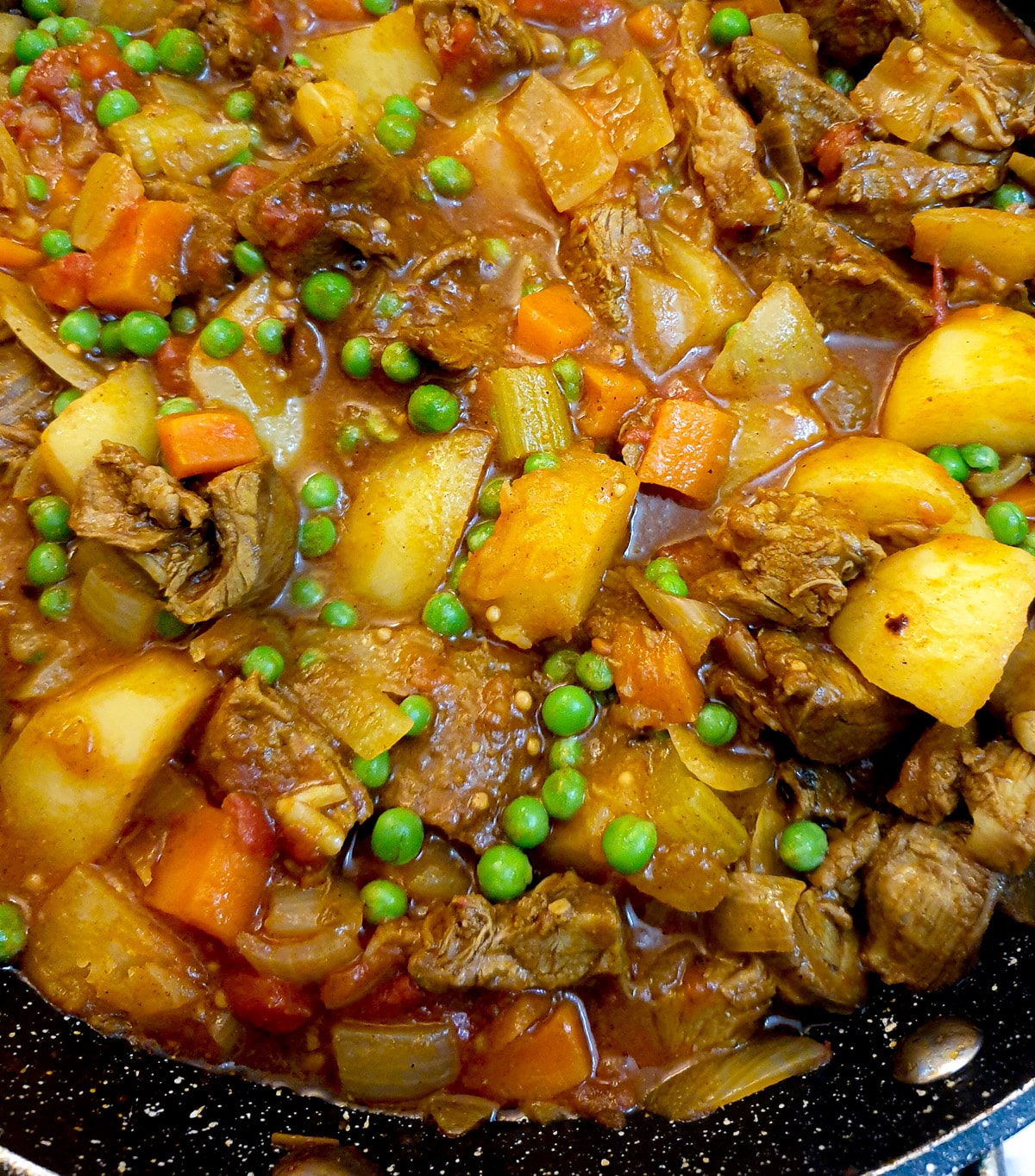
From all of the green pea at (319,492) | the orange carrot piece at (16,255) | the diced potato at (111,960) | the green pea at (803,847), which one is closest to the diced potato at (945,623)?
the green pea at (803,847)

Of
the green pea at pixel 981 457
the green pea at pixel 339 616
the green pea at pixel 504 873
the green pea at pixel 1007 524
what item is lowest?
the green pea at pixel 504 873

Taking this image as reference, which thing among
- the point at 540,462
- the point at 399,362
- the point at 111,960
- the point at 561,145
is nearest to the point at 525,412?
the point at 540,462

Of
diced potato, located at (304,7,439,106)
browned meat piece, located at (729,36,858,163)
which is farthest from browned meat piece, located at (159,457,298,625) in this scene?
browned meat piece, located at (729,36,858,163)

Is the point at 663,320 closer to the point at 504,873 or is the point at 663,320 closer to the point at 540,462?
the point at 540,462

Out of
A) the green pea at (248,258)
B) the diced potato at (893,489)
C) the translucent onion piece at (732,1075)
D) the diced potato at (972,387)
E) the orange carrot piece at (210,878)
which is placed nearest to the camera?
the translucent onion piece at (732,1075)

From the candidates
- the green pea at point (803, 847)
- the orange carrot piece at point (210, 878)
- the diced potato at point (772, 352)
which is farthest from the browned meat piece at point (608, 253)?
the orange carrot piece at point (210, 878)

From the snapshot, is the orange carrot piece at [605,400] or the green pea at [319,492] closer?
the green pea at [319,492]

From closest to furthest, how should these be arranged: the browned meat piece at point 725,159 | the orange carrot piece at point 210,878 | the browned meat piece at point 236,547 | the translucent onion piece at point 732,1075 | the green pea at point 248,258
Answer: the translucent onion piece at point 732,1075, the orange carrot piece at point 210,878, the browned meat piece at point 236,547, the green pea at point 248,258, the browned meat piece at point 725,159

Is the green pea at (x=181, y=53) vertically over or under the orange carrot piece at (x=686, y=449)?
over

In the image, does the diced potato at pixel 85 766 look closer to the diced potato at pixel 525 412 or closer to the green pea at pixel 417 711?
the green pea at pixel 417 711
